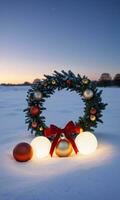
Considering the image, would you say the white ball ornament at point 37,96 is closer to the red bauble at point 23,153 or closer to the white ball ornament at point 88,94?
the white ball ornament at point 88,94

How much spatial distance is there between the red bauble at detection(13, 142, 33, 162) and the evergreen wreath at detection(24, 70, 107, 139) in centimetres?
96

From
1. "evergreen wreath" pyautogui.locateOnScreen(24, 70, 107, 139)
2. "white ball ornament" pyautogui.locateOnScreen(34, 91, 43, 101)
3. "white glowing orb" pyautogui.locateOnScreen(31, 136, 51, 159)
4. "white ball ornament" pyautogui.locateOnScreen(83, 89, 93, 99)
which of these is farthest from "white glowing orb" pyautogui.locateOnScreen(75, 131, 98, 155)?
"white ball ornament" pyautogui.locateOnScreen(34, 91, 43, 101)

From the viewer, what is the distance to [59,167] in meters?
3.77

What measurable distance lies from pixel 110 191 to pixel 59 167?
0.88 m

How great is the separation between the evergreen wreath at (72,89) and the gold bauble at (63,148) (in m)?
0.83

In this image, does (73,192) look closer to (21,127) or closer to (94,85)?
(94,85)

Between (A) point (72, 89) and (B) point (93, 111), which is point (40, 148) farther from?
(A) point (72, 89)

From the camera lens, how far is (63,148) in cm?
410

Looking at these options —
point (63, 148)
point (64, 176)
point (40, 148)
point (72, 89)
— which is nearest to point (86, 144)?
point (63, 148)

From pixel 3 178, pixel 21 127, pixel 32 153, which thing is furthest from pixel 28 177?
pixel 21 127

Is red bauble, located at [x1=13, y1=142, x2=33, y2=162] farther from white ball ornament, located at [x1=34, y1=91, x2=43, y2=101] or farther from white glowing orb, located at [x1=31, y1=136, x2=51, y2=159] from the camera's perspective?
white ball ornament, located at [x1=34, y1=91, x2=43, y2=101]

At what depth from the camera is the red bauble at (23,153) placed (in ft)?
13.0

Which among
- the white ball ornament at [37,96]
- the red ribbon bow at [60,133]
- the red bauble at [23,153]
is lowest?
the red bauble at [23,153]

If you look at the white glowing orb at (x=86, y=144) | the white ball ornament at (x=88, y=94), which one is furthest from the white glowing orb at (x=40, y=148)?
the white ball ornament at (x=88, y=94)
